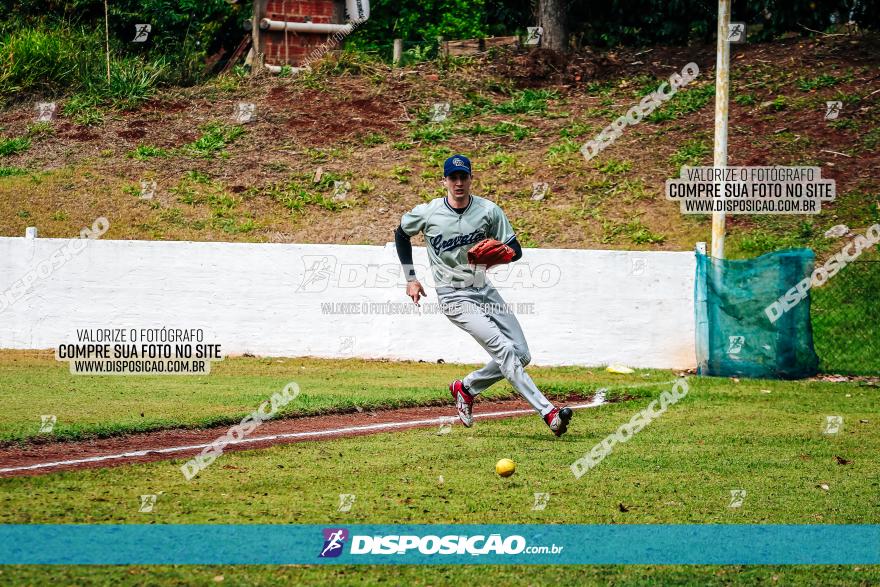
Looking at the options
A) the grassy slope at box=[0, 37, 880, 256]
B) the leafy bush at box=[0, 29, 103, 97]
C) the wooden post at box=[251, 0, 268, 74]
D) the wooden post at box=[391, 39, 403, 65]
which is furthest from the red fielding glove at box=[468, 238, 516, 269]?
the leafy bush at box=[0, 29, 103, 97]

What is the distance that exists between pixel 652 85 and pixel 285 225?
1141 cm

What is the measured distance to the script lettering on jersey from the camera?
30.2 feet

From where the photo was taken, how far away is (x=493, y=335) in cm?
909

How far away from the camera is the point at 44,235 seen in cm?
2158

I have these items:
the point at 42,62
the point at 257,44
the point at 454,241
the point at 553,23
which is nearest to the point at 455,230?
the point at 454,241

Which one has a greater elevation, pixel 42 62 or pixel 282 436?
pixel 42 62

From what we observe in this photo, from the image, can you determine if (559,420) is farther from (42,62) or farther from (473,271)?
(42,62)

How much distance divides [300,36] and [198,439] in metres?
23.1

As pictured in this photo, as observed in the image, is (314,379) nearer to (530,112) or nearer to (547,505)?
(547,505)

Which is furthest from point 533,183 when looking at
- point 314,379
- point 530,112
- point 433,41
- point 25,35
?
point 25,35

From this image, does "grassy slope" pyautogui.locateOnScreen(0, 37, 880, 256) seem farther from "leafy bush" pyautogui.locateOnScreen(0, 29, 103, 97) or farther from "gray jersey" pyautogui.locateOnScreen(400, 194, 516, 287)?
"gray jersey" pyautogui.locateOnScreen(400, 194, 516, 287)

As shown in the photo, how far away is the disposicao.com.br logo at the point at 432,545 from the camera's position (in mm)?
5422

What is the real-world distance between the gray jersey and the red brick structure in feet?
71.7

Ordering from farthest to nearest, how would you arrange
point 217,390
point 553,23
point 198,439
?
point 553,23 → point 217,390 → point 198,439
